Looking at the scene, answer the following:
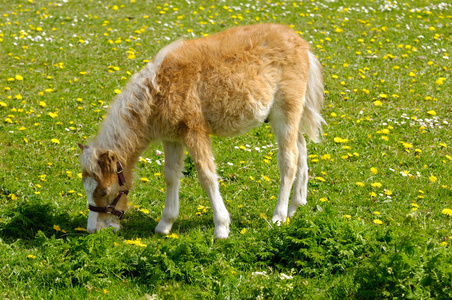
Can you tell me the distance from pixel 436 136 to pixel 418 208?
225cm

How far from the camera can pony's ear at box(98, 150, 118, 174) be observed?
16.9 feet

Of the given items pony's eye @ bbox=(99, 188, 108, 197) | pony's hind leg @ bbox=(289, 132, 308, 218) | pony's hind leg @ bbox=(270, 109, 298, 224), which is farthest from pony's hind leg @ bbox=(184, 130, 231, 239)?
pony's hind leg @ bbox=(289, 132, 308, 218)

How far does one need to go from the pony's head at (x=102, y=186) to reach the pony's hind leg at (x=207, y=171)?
29.8 inches

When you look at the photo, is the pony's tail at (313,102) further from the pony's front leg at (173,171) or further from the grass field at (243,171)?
the pony's front leg at (173,171)

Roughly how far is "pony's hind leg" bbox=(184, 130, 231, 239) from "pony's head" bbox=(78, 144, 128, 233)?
76 centimetres

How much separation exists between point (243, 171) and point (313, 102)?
1.28 meters

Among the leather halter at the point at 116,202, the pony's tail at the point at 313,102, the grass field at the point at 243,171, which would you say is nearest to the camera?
the grass field at the point at 243,171

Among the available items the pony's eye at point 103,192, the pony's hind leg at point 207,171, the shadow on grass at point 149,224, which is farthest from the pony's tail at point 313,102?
the pony's eye at point 103,192

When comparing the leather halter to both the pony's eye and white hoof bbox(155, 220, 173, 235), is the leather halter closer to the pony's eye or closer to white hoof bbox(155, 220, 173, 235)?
the pony's eye

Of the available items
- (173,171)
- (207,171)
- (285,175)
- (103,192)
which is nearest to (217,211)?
(207,171)

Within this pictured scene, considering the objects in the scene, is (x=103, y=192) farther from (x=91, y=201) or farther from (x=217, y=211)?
(x=217, y=211)

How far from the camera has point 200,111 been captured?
211 inches

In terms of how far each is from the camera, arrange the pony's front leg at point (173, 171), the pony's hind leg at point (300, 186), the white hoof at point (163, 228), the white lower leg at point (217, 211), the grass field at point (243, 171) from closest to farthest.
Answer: the grass field at point (243, 171)
the white lower leg at point (217, 211)
the white hoof at point (163, 228)
the pony's front leg at point (173, 171)
the pony's hind leg at point (300, 186)

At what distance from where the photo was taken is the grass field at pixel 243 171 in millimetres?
4227
